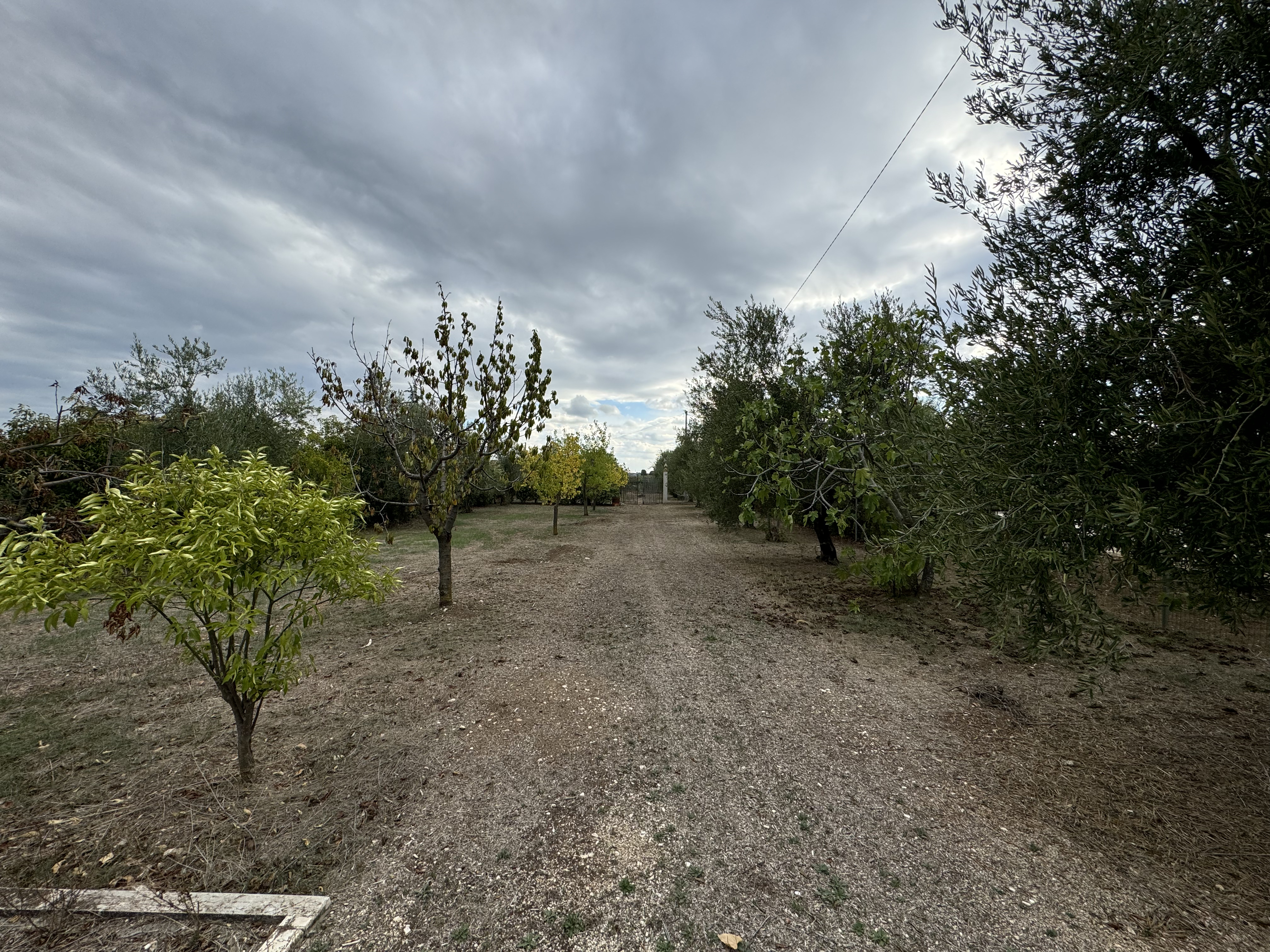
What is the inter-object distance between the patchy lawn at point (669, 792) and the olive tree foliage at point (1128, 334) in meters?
1.42

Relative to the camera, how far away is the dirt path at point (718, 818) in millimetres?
2504

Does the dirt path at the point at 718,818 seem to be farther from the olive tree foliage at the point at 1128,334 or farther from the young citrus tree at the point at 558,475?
the young citrus tree at the point at 558,475

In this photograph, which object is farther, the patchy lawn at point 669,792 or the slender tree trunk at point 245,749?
the slender tree trunk at point 245,749

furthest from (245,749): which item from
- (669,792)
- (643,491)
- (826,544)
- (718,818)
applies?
(643,491)

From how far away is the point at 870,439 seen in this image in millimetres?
6910

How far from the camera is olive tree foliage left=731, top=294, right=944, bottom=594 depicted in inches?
199

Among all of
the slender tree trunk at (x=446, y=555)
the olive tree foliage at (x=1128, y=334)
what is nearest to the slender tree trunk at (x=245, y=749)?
the slender tree trunk at (x=446, y=555)

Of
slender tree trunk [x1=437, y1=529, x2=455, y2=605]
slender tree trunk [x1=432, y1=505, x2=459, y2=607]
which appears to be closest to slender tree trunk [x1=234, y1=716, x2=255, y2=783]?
slender tree trunk [x1=432, y1=505, x2=459, y2=607]

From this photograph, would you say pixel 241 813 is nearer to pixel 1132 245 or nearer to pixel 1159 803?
pixel 1159 803

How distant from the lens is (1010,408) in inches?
129

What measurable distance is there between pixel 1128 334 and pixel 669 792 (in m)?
4.28

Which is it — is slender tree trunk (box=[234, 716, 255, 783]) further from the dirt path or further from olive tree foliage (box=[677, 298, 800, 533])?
olive tree foliage (box=[677, 298, 800, 533])

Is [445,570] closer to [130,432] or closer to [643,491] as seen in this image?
[130,432]

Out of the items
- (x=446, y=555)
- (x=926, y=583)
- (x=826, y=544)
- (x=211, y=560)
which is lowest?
(x=926, y=583)
